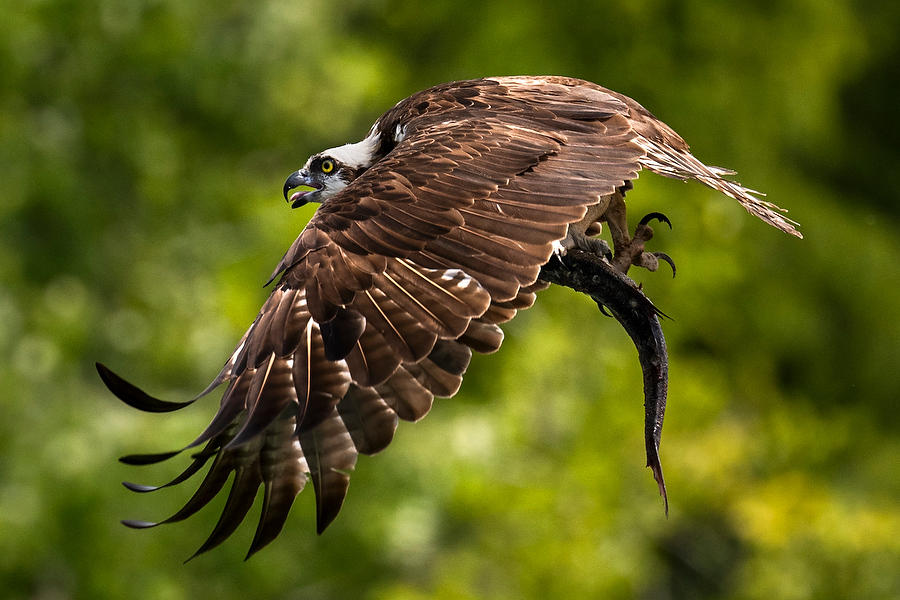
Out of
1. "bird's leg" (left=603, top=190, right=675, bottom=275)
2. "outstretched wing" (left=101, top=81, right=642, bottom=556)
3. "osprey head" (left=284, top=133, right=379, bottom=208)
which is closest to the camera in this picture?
"outstretched wing" (left=101, top=81, right=642, bottom=556)

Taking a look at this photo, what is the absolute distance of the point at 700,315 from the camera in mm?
15008

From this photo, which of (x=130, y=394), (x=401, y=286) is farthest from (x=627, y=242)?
(x=130, y=394)

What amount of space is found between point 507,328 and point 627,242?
8.07 meters

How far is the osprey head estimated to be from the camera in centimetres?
538

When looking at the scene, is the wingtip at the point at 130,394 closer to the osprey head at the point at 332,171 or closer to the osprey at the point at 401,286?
the osprey at the point at 401,286

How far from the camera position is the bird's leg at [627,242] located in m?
4.55

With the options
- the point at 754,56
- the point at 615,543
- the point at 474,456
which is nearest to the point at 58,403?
the point at 474,456

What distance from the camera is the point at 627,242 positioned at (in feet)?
15.1

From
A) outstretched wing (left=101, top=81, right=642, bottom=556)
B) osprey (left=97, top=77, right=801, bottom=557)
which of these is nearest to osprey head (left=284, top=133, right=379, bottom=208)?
osprey (left=97, top=77, right=801, bottom=557)

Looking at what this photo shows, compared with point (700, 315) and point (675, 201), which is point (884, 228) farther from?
point (675, 201)

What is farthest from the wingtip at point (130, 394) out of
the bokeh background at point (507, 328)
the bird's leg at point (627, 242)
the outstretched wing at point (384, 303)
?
the bokeh background at point (507, 328)

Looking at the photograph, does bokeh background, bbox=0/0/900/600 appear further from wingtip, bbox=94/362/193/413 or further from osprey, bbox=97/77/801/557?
wingtip, bbox=94/362/193/413

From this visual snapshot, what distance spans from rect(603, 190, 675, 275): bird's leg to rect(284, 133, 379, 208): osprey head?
100cm

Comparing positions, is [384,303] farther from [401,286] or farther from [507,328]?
[507,328]
